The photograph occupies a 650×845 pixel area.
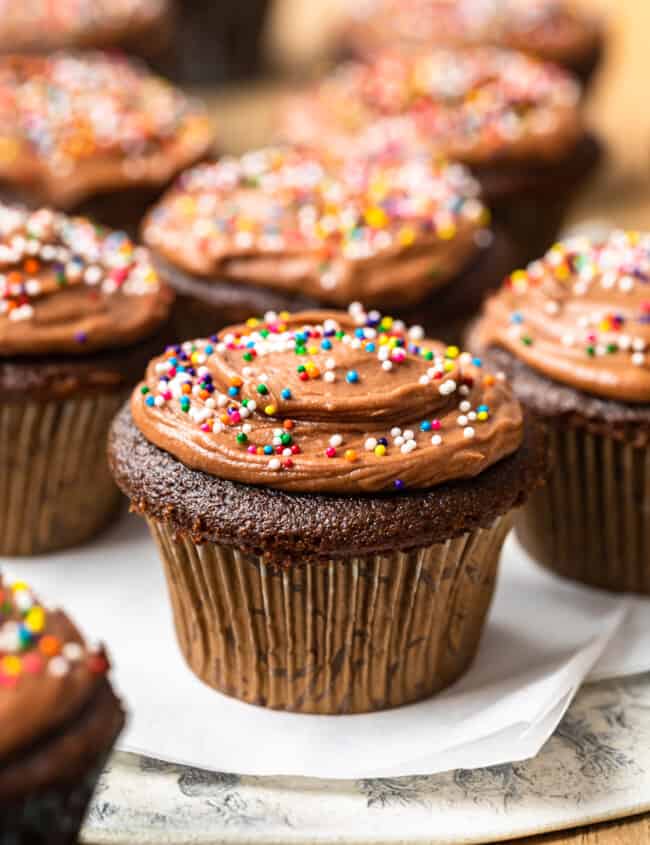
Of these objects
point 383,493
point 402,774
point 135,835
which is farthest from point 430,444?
point 135,835

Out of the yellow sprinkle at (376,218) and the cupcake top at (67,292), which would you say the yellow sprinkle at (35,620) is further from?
the yellow sprinkle at (376,218)

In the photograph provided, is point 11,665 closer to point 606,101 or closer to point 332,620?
point 332,620

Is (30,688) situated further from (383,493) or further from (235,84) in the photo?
(235,84)

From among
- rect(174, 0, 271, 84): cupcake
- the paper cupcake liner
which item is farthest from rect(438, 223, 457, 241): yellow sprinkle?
rect(174, 0, 271, 84): cupcake

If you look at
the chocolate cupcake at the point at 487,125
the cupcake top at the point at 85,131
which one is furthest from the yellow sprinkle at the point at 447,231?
the cupcake top at the point at 85,131

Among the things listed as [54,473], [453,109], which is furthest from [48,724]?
[453,109]
